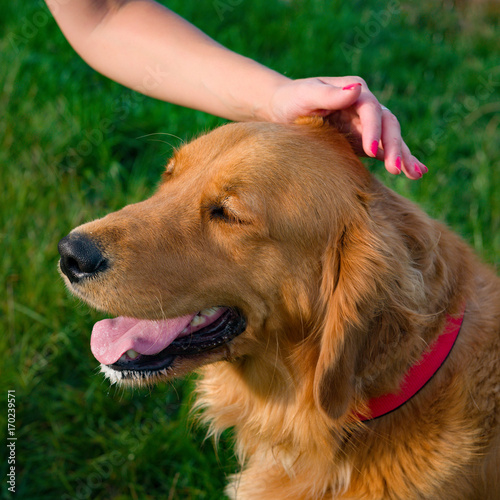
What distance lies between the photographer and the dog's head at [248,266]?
227 centimetres

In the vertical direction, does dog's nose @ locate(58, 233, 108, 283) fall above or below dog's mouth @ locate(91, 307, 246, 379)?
above

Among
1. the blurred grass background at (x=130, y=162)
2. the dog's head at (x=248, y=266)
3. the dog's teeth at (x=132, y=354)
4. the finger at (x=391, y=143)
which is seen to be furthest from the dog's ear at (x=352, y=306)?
the blurred grass background at (x=130, y=162)

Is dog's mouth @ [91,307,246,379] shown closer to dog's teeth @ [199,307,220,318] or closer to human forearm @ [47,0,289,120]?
dog's teeth @ [199,307,220,318]

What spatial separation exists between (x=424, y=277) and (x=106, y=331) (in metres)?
1.38

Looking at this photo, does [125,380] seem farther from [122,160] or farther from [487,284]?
[122,160]

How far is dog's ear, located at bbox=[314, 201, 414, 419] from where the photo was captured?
226 centimetres

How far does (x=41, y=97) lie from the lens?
4.93 meters

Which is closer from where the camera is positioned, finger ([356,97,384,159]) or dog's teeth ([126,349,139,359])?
finger ([356,97,384,159])

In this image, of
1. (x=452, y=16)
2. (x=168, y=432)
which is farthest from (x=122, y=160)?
(x=452, y=16)

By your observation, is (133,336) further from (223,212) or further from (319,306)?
(319,306)

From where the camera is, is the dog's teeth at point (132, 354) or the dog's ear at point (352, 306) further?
the dog's teeth at point (132, 354)

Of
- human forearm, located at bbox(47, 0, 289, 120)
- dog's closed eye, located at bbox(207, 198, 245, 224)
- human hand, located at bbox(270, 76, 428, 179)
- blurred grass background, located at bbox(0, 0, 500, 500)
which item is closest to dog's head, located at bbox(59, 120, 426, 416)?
dog's closed eye, located at bbox(207, 198, 245, 224)

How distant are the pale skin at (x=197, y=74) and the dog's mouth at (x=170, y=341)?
3.20ft

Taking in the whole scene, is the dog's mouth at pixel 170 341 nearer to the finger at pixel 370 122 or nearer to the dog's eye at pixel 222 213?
the dog's eye at pixel 222 213
